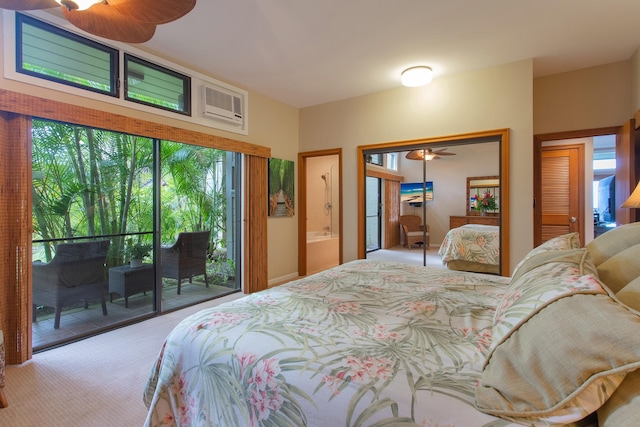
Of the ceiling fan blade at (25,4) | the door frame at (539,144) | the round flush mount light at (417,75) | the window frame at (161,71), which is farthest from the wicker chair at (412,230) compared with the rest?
the ceiling fan blade at (25,4)

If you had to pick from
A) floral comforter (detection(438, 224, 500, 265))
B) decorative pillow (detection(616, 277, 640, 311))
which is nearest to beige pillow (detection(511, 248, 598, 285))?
decorative pillow (detection(616, 277, 640, 311))

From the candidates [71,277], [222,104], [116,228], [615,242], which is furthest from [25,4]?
[615,242]

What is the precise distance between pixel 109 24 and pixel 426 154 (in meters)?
3.53

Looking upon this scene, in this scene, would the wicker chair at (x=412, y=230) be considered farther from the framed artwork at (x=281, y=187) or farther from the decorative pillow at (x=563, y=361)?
the decorative pillow at (x=563, y=361)

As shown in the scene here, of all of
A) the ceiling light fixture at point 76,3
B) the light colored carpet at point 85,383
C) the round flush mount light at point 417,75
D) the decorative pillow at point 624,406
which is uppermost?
the round flush mount light at point 417,75

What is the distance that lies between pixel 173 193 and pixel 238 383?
292 cm

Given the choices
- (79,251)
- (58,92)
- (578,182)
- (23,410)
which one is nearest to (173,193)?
(79,251)

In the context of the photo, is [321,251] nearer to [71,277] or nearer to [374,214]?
[374,214]

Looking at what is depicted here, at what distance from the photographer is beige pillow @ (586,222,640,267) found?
1337 millimetres

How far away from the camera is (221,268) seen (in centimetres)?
413

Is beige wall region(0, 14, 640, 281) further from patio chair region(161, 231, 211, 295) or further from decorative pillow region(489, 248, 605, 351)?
decorative pillow region(489, 248, 605, 351)

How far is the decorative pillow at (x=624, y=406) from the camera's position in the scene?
625mm

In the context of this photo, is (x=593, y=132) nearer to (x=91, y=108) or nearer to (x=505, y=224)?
(x=505, y=224)

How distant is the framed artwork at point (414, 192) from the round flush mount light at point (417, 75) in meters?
1.28
